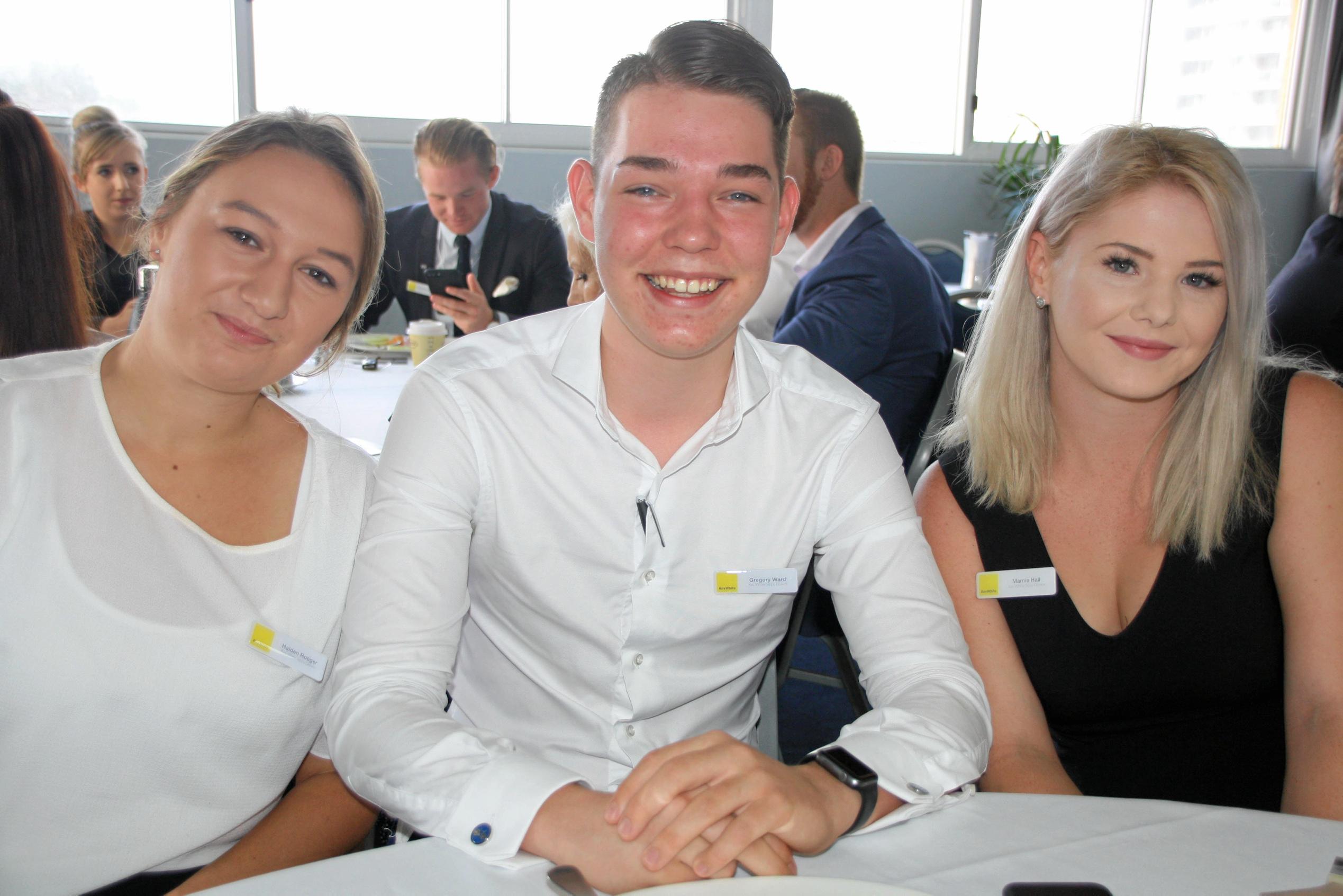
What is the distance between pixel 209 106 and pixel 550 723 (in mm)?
5301

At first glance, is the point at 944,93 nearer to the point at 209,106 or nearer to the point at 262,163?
the point at 209,106

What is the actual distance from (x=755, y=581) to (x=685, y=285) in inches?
17.1

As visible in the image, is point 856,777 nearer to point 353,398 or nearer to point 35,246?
point 35,246

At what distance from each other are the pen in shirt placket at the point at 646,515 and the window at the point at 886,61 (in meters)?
5.79

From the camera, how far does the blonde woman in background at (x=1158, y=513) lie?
146 centimetres

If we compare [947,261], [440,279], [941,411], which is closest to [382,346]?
[440,279]

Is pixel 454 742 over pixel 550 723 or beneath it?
over

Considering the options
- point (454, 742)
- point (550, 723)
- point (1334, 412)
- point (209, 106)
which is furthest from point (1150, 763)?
point (209, 106)

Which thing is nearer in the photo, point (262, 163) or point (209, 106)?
point (262, 163)

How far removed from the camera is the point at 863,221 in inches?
120

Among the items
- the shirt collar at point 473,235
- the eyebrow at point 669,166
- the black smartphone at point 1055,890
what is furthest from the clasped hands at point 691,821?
the shirt collar at point 473,235

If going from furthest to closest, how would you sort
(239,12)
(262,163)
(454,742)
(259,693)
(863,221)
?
(239,12), (863,221), (262,163), (259,693), (454,742)

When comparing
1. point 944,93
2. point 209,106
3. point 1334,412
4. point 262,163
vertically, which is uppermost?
point 944,93

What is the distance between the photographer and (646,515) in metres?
1.38
